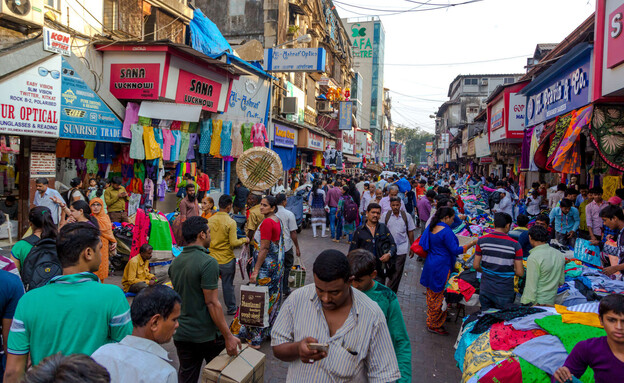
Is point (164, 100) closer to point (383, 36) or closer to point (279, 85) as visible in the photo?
point (279, 85)

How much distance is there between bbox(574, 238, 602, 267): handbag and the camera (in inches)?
254

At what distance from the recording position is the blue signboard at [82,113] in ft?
29.6

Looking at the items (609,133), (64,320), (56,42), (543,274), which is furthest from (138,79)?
(609,133)

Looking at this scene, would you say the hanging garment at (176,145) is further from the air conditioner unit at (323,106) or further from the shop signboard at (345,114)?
the shop signboard at (345,114)

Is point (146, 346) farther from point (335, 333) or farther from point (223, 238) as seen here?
point (223, 238)

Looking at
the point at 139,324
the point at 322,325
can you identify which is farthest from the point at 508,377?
the point at 139,324

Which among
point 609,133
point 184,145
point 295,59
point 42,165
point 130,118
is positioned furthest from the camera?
point 295,59

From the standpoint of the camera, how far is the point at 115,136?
410 inches

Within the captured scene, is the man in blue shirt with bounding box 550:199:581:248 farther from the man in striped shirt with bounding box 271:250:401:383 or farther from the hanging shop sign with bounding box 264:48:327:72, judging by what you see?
the man in striped shirt with bounding box 271:250:401:383

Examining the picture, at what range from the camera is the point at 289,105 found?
2159cm

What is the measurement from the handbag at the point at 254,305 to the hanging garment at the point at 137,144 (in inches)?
268

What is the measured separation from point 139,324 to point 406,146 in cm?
11786

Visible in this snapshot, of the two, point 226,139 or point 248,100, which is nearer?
point 226,139

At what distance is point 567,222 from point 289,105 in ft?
48.6
